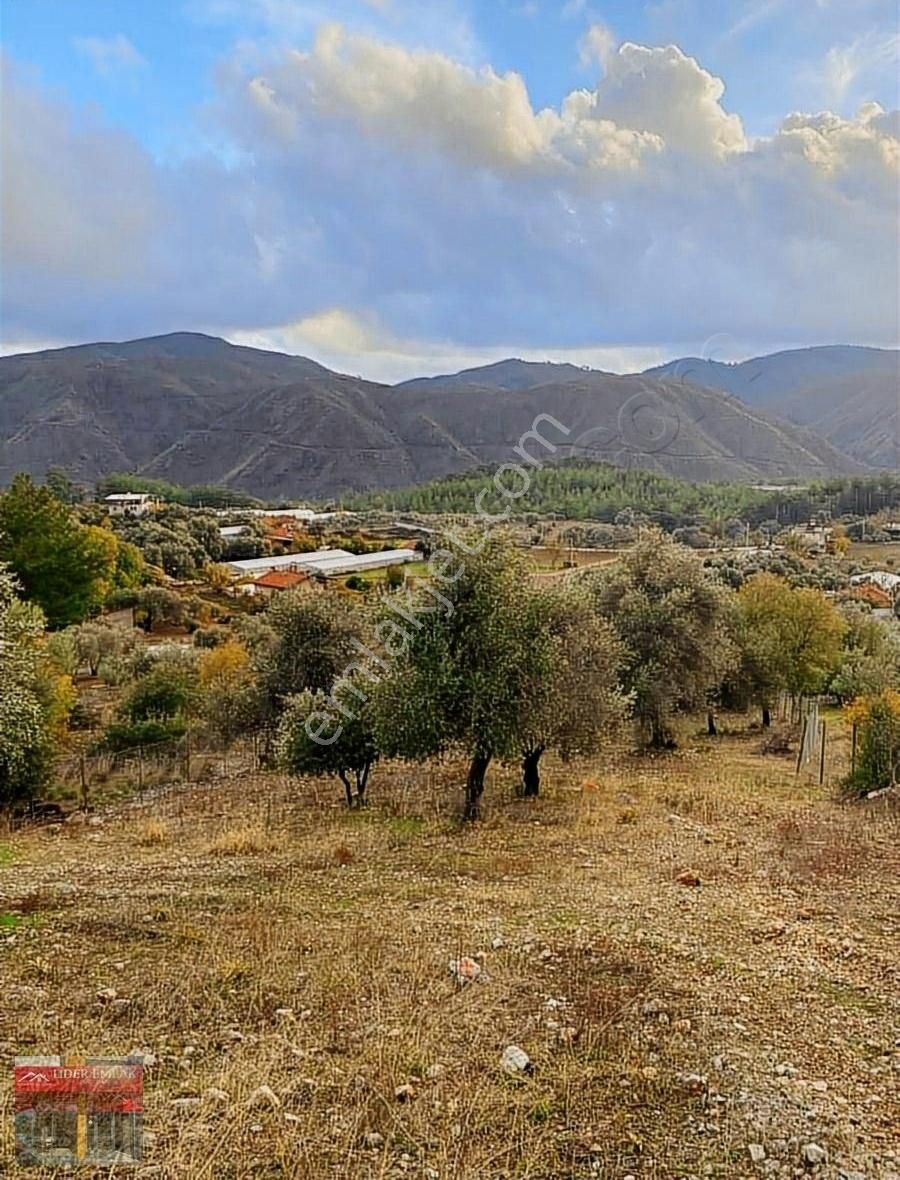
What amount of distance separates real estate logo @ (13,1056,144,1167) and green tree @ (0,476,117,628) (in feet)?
107

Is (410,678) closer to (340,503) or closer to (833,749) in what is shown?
(833,749)

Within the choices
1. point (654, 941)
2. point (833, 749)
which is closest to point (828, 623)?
point (833, 749)

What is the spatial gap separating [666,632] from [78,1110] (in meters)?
19.2

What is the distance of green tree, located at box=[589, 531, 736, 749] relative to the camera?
72.4 ft

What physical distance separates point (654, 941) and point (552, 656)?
288 inches

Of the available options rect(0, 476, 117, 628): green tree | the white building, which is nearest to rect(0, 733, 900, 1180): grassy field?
rect(0, 476, 117, 628): green tree

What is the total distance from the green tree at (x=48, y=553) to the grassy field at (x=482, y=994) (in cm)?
2461

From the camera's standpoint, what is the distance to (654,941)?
845 cm

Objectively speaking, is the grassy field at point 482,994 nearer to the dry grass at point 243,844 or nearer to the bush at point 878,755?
the dry grass at point 243,844

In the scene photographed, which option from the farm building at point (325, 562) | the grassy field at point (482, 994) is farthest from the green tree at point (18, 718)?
the farm building at point (325, 562)

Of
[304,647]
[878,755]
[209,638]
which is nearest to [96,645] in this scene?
[209,638]

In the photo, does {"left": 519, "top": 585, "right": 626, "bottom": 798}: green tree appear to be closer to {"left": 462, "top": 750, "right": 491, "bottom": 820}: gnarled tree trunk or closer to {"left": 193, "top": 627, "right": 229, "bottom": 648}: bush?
{"left": 462, "top": 750, "right": 491, "bottom": 820}: gnarled tree trunk

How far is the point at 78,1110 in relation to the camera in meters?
5.52

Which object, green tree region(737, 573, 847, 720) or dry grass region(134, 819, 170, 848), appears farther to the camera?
green tree region(737, 573, 847, 720)
